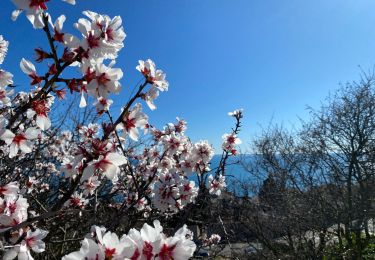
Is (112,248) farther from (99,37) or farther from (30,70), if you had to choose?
(30,70)

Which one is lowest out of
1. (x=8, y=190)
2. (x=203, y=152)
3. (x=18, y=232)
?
(x=18, y=232)

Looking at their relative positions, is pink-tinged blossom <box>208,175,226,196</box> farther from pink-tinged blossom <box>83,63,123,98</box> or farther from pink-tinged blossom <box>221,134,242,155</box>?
pink-tinged blossom <box>83,63,123,98</box>

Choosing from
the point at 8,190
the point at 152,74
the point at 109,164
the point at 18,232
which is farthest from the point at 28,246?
the point at 152,74

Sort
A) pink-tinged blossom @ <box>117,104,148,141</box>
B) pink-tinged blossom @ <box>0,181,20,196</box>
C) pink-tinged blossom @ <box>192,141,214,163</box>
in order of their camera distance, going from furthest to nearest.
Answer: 1. pink-tinged blossom @ <box>192,141,214,163</box>
2. pink-tinged blossom @ <box>117,104,148,141</box>
3. pink-tinged blossom @ <box>0,181,20,196</box>

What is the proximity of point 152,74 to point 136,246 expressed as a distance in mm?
1148

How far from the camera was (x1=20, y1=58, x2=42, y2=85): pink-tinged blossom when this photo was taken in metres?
1.56

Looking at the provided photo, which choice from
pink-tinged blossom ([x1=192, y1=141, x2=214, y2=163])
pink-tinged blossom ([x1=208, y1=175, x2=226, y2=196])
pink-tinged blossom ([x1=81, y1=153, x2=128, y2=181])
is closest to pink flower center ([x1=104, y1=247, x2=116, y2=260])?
pink-tinged blossom ([x1=81, y1=153, x2=128, y2=181])

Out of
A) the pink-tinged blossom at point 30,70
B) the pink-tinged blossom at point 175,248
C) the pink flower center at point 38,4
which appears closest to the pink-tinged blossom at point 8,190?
the pink-tinged blossom at point 30,70

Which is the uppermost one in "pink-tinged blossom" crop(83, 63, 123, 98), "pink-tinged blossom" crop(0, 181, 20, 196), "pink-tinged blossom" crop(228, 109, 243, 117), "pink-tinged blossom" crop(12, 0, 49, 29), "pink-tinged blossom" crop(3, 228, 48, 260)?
"pink-tinged blossom" crop(228, 109, 243, 117)

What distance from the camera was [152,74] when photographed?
1924 millimetres

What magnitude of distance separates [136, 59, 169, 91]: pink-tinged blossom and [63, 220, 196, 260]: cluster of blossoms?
1.00 meters

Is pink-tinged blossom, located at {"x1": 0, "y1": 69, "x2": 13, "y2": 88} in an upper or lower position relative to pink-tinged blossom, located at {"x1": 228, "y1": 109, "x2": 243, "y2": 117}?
lower

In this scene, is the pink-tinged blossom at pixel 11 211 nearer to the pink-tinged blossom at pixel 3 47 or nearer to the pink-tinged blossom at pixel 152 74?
the pink-tinged blossom at pixel 152 74

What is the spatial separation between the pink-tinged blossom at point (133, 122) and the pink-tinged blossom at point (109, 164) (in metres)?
0.41
